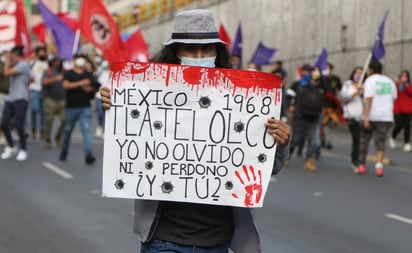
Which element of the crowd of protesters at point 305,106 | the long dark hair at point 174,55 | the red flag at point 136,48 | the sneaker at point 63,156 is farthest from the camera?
the red flag at point 136,48

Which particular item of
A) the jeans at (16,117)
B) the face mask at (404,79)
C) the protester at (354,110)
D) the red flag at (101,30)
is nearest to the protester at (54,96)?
the red flag at (101,30)

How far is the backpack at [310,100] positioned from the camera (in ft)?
49.3

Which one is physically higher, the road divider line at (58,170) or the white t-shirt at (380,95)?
the white t-shirt at (380,95)

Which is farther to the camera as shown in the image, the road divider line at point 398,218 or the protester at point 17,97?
the protester at point 17,97

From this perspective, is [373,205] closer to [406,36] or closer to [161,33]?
[406,36]

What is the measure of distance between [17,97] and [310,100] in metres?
4.80

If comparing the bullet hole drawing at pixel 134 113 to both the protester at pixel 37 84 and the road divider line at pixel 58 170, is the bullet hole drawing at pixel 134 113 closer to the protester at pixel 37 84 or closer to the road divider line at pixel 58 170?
the road divider line at pixel 58 170

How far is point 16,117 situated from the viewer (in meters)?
15.8

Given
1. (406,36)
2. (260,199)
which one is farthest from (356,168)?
(260,199)

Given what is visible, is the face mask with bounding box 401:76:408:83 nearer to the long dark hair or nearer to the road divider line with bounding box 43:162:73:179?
the road divider line with bounding box 43:162:73:179

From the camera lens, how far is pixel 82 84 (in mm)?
15023

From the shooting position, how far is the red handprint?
12.8 ft

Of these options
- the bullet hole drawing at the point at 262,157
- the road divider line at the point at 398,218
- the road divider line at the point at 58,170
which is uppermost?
the bullet hole drawing at the point at 262,157

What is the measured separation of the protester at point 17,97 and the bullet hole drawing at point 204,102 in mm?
11839
